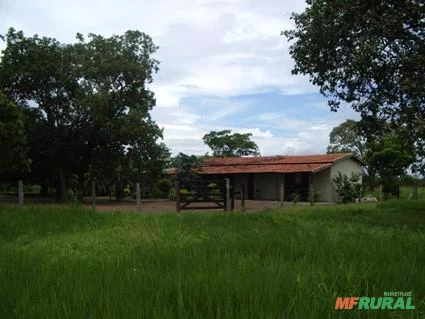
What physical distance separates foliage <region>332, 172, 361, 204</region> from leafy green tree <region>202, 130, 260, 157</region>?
85.2ft

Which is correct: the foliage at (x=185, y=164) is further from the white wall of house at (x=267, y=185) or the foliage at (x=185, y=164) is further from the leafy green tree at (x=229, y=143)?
the leafy green tree at (x=229, y=143)

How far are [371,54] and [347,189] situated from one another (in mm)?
21514

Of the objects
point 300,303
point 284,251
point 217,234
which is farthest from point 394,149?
point 300,303

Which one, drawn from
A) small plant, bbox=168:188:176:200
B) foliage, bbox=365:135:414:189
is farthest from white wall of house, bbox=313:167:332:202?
small plant, bbox=168:188:176:200

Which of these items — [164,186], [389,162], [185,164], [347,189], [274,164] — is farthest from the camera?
[164,186]

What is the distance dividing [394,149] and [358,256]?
110ft

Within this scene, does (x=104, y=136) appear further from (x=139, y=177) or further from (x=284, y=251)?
(x=284, y=251)

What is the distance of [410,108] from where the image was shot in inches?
584

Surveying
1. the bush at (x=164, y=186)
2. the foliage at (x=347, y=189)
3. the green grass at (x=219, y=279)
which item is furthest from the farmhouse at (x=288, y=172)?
the green grass at (x=219, y=279)

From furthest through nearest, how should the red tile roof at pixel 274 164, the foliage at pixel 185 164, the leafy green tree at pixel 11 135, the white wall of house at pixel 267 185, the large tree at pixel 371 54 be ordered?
the white wall of house at pixel 267 185, the foliage at pixel 185 164, the red tile roof at pixel 274 164, the leafy green tree at pixel 11 135, the large tree at pixel 371 54

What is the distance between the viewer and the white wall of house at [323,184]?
1516 inches

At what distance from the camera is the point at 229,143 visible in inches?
2452

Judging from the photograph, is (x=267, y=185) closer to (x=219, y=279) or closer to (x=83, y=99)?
(x=83, y=99)

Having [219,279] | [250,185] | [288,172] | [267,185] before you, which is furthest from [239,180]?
[219,279]
